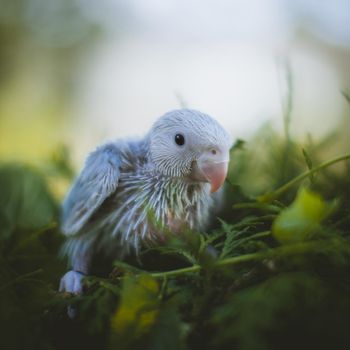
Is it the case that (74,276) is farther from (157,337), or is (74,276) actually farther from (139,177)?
(157,337)

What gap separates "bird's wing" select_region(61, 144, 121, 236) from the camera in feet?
2.34

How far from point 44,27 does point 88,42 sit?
712mm

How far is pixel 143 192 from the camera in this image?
738 millimetres

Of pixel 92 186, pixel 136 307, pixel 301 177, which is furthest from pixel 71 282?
pixel 301 177

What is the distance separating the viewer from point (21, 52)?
17.2ft

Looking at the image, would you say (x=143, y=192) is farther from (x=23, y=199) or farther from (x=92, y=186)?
(x=23, y=199)

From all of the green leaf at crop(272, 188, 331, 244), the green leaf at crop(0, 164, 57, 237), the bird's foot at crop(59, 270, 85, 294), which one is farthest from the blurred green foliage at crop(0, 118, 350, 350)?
the green leaf at crop(0, 164, 57, 237)

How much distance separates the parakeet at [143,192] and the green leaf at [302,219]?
309mm

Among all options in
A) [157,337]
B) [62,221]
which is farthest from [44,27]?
[157,337]

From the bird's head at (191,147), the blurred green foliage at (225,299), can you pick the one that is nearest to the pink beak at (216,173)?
the bird's head at (191,147)

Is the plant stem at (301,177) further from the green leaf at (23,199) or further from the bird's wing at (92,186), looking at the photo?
the green leaf at (23,199)

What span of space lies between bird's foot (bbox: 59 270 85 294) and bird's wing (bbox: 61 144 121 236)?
0.10 metres

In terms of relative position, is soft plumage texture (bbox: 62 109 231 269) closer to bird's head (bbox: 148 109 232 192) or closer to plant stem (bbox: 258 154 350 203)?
bird's head (bbox: 148 109 232 192)

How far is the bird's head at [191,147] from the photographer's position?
646 mm
